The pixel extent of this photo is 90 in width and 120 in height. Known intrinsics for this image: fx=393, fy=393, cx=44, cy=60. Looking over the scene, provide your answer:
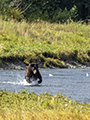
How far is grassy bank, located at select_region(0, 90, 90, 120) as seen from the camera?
7461 mm

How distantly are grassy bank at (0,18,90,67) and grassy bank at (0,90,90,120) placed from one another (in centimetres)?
1532

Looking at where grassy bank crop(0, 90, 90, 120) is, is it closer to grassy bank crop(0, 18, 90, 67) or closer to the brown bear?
the brown bear

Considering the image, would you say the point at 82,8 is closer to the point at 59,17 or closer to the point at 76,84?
the point at 59,17

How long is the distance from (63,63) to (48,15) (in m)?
23.5

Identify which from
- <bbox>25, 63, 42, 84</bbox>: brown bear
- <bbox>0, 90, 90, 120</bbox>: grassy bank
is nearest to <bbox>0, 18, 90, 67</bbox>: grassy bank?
<bbox>25, 63, 42, 84</bbox>: brown bear

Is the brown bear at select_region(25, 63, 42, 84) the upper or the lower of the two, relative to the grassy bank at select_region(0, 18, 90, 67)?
upper

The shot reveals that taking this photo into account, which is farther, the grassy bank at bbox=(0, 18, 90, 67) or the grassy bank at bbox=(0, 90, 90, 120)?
the grassy bank at bbox=(0, 18, 90, 67)

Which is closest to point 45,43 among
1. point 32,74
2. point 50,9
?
point 32,74

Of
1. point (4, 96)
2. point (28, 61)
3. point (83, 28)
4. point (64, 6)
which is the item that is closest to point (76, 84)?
point (4, 96)

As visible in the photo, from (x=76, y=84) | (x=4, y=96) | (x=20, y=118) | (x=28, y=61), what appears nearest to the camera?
(x=20, y=118)

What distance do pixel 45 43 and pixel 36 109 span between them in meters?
22.4

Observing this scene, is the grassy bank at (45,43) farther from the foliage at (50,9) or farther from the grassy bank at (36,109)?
the grassy bank at (36,109)

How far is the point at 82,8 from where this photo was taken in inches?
2151

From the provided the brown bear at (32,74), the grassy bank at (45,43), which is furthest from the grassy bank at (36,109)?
the grassy bank at (45,43)
